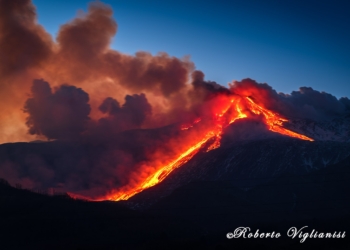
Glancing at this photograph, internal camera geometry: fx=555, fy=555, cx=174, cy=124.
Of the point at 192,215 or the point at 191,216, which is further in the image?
the point at 192,215

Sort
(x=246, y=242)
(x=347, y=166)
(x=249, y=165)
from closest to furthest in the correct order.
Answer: (x=246, y=242)
(x=347, y=166)
(x=249, y=165)

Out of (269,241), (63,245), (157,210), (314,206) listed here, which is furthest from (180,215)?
(269,241)

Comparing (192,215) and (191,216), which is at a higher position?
(192,215)

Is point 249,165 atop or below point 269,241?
atop

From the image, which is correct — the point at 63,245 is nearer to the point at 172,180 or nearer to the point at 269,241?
the point at 269,241

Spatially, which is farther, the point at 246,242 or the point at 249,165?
the point at 249,165

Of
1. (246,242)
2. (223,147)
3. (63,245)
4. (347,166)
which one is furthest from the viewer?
(223,147)

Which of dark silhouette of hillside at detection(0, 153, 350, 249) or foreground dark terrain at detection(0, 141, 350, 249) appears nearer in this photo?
dark silhouette of hillside at detection(0, 153, 350, 249)

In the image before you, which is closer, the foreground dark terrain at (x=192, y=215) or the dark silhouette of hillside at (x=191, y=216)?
the dark silhouette of hillside at (x=191, y=216)
